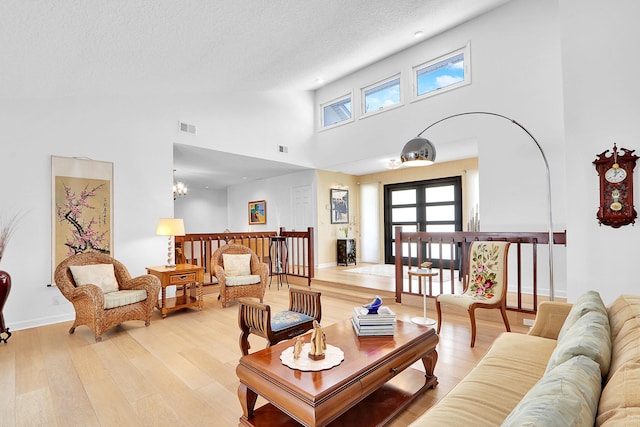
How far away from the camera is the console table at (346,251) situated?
8008 mm

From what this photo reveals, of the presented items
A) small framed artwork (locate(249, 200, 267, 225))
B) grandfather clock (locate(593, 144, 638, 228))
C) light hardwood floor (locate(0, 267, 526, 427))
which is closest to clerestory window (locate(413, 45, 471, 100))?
grandfather clock (locate(593, 144, 638, 228))

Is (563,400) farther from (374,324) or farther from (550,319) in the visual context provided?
(550,319)

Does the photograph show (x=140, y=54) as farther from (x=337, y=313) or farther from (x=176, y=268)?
(x=337, y=313)

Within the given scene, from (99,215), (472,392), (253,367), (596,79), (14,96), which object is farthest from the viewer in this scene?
(99,215)

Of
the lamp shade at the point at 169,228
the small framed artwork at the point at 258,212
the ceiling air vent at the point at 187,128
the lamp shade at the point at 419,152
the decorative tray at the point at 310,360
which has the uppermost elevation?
the ceiling air vent at the point at 187,128

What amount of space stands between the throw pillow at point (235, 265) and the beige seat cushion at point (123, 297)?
1352 mm

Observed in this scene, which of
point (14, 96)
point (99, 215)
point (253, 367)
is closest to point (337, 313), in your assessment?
point (253, 367)

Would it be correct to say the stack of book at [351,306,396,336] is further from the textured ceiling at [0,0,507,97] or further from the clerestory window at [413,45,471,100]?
the clerestory window at [413,45,471,100]

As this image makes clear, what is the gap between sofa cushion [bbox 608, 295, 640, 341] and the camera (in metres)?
1.46

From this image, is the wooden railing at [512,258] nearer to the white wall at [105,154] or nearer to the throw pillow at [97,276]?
the white wall at [105,154]

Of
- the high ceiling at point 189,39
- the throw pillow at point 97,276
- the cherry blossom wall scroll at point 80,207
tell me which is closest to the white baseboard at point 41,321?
the cherry blossom wall scroll at point 80,207

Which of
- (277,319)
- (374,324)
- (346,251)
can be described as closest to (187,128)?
(277,319)

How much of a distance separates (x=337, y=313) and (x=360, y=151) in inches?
146

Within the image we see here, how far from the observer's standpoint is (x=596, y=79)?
9.98 ft
